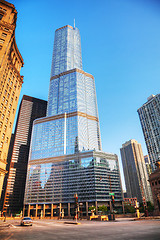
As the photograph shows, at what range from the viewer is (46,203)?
137250 millimetres

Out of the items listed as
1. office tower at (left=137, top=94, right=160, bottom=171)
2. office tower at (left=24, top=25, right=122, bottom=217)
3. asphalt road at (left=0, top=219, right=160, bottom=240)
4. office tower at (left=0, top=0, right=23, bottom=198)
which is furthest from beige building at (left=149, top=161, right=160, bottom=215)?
office tower at (left=24, top=25, right=122, bottom=217)

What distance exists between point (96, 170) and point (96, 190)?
15292 mm

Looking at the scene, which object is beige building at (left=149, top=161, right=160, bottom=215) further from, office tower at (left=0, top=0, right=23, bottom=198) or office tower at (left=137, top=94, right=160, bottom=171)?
office tower at (left=0, top=0, right=23, bottom=198)

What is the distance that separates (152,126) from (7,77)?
326 feet

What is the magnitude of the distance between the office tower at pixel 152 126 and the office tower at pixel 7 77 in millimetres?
91404

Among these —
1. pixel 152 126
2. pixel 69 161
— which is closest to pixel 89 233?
pixel 152 126

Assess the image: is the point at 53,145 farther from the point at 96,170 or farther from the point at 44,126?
the point at 96,170

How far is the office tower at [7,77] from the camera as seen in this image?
43.4 m

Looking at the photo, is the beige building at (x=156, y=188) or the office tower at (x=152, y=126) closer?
the beige building at (x=156, y=188)

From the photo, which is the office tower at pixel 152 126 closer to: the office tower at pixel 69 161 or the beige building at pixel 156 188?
the office tower at pixel 69 161

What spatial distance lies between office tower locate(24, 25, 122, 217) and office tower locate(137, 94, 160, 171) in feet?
123

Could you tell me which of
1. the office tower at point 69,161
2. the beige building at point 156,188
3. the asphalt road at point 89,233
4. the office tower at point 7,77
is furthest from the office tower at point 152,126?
the asphalt road at point 89,233

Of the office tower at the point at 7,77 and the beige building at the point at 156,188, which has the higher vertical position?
the office tower at the point at 7,77

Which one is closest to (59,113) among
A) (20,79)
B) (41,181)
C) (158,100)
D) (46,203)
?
(41,181)
